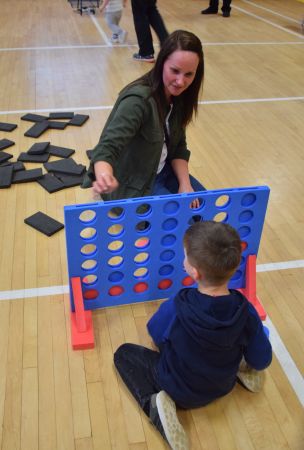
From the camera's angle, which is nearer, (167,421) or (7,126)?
(167,421)

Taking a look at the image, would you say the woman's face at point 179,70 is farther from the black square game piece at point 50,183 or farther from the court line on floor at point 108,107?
the court line on floor at point 108,107

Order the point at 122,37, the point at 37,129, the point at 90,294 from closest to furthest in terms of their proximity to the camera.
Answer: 1. the point at 90,294
2. the point at 37,129
3. the point at 122,37

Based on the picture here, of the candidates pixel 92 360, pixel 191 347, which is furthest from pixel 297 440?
pixel 92 360

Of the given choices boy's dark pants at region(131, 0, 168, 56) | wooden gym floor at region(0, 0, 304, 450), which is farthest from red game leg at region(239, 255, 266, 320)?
boy's dark pants at region(131, 0, 168, 56)

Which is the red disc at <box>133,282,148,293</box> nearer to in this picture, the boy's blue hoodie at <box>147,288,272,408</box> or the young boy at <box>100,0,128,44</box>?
the boy's blue hoodie at <box>147,288,272,408</box>

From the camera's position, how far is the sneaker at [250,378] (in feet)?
5.04

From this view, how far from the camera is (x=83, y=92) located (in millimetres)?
3867

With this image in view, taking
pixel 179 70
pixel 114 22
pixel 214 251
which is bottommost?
pixel 114 22

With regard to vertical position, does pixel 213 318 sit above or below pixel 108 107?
above

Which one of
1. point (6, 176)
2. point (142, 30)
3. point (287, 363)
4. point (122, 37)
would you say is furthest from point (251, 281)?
point (122, 37)

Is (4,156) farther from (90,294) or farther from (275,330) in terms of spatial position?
(275,330)

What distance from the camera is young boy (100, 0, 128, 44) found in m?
4.95

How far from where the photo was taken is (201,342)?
1.27 meters

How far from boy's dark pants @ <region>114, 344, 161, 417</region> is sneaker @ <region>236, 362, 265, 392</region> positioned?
30cm
